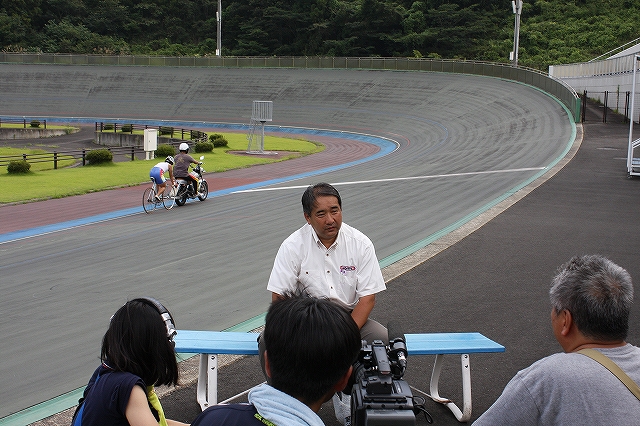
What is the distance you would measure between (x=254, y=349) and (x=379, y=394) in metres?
2.53

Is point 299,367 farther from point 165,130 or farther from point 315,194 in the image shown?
point 165,130

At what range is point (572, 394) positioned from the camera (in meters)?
2.82

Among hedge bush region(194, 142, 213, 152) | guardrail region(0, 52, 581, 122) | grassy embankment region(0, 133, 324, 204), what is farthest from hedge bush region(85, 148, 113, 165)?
guardrail region(0, 52, 581, 122)

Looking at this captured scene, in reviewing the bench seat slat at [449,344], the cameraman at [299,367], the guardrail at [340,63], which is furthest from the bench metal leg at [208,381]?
the guardrail at [340,63]

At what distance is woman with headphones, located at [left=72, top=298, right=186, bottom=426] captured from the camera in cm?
336

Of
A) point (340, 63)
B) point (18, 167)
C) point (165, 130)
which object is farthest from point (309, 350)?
point (340, 63)

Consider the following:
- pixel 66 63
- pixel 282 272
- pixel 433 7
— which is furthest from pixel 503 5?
pixel 282 272

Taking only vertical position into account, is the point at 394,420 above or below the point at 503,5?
below

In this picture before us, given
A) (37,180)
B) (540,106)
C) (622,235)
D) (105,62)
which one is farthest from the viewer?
(105,62)

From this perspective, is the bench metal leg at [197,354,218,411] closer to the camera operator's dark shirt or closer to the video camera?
the video camera

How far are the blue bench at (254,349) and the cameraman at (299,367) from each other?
2.79 metres

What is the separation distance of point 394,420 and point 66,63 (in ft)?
242

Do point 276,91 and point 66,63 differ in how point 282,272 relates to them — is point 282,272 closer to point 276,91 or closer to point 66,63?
point 276,91

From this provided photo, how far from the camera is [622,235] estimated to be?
42.5 ft
